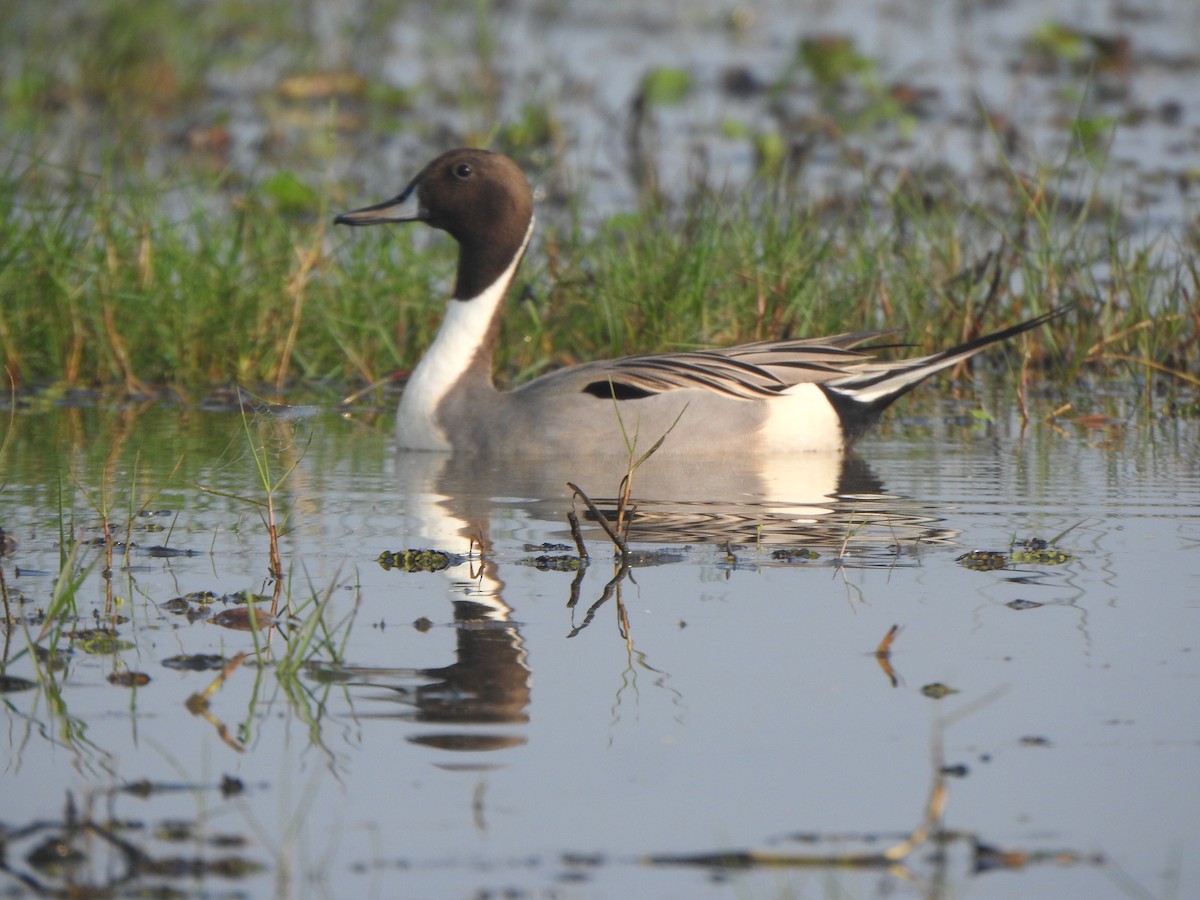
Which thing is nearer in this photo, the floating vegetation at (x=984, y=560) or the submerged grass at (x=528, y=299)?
the floating vegetation at (x=984, y=560)

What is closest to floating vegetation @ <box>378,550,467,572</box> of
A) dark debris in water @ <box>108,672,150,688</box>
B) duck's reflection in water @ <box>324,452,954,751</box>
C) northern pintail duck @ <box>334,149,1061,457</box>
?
duck's reflection in water @ <box>324,452,954,751</box>

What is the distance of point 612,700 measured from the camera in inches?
167

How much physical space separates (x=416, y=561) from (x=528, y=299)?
3246mm

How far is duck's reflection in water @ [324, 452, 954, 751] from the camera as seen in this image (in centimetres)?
423

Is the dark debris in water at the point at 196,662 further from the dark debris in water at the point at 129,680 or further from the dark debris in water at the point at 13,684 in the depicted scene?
the dark debris in water at the point at 13,684

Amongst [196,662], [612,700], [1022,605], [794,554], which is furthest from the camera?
[794,554]

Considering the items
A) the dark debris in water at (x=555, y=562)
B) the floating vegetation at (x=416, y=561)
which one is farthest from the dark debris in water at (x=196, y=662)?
the dark debris in water at (x=555, y=562)

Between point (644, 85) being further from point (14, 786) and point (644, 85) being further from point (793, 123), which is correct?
point (14, 786)

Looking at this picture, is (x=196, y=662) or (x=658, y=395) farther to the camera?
(x=658, y=395)

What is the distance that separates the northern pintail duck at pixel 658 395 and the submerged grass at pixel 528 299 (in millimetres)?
649

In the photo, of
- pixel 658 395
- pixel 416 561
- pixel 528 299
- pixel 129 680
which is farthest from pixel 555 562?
pixel 528 299

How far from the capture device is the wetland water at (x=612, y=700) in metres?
3.46

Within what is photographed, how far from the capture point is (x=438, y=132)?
48.8ft

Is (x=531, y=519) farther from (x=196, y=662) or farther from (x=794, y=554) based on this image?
(x=196, y=662)
